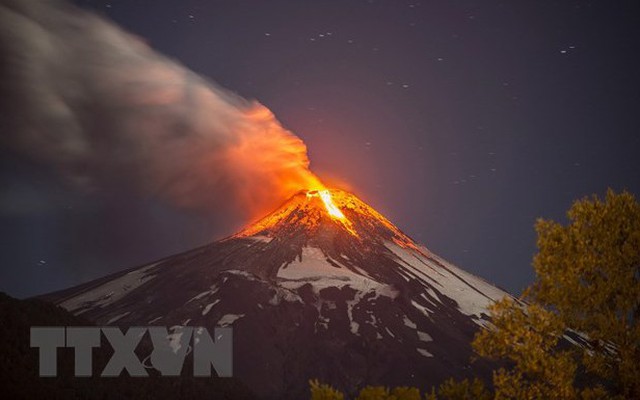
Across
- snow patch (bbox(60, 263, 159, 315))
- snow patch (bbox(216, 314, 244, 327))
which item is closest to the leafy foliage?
snow patch (bbox(216, 314, 244, 327))

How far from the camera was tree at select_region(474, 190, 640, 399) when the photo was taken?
11336 millimetres

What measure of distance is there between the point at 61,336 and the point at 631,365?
49424 millimetres

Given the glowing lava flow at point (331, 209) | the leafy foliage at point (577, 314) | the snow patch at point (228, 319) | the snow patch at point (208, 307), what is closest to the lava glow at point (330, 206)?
the glowing lava flow at point (331, 209)

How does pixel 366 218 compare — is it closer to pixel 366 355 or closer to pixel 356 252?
pixel 356 252

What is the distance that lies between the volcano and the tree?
70.5 meters

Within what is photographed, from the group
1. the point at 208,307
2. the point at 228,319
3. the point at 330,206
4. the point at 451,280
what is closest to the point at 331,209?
the point at 330,206

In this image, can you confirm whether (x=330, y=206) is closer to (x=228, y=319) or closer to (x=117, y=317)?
(x=228, y=319)

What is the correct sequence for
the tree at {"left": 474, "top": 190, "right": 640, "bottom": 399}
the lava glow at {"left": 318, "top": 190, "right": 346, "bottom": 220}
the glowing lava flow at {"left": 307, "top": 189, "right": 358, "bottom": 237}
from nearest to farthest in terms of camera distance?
1. the tree at {"left": 474, "top": 190, "right": 640, "bottom": 399}
2. the glowing lava flow at {"left": 307, "top": 189, "right": 358, "bottom": 237}
3. the lava glow at {"left": 318, "top": 190, "right": 346, "bottom": 220}

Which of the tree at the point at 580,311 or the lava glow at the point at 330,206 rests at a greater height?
the lava glow at the point at 330,206

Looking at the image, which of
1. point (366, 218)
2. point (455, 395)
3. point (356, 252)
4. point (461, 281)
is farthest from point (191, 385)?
point (366, 218)

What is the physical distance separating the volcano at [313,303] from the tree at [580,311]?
70.5 metres

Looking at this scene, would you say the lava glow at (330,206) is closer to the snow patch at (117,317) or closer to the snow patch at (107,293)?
the snow patch at (107,293)

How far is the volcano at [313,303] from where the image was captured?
284 feet

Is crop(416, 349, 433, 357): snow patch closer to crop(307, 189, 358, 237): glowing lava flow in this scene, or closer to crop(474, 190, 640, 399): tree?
crop(307, 189, 358, 237): glowing lava flow
